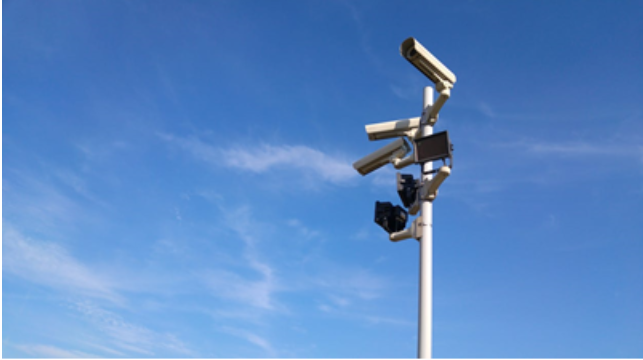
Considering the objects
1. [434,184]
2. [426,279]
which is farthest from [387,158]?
[426,279]

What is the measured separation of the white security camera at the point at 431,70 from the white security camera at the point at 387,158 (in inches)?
21.9

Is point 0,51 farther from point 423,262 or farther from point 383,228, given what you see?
point 423,262

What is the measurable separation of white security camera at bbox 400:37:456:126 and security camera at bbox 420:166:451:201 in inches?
41.4

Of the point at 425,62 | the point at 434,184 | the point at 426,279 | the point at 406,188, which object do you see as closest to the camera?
the point at 426,279

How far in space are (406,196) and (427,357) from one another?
7.11 feet

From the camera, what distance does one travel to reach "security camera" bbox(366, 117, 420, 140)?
7.44m

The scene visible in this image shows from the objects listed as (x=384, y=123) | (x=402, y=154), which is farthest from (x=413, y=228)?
(x=384, y=123)

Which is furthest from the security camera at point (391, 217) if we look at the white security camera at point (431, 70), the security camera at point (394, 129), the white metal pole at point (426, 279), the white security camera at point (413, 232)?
the white security camera at point (431, 70)

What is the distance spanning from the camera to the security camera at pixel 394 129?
7.44 m

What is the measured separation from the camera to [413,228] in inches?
259

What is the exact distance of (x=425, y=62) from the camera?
6.81 meters

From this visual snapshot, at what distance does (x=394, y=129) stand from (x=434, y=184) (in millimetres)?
1433

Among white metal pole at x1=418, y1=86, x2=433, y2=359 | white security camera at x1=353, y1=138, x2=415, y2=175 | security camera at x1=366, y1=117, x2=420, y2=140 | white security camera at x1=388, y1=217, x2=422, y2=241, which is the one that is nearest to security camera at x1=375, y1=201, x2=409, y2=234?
white security camera at x1=388, y1=217, x2=422, y2=241

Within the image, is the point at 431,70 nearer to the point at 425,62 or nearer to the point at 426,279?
the point at 425,62
